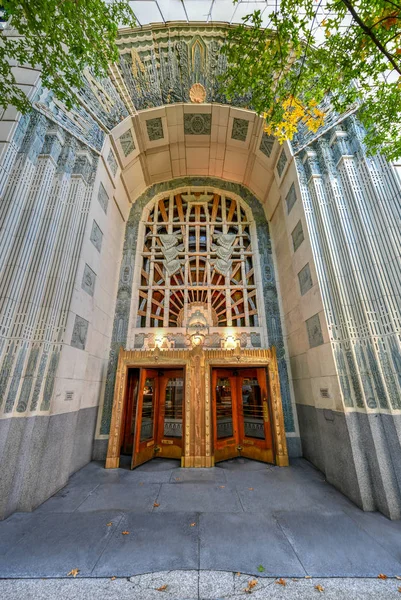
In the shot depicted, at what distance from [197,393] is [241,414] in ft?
4.92

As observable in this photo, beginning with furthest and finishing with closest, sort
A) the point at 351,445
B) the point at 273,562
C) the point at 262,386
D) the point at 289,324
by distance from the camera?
the point at 289,324 < the point at 262,386 < the point at 351,445 < the point at 273,562

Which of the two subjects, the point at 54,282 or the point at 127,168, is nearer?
the point at 54,282

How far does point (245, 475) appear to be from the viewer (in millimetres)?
5090

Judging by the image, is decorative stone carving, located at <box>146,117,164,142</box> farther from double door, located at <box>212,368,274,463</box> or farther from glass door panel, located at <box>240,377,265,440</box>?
glass door panel, located at <box>240,377,265,440</box>

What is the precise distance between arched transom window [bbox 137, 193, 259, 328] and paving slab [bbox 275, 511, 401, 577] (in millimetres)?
4775

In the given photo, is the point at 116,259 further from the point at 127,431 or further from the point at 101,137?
the point at 127,431

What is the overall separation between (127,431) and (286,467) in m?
4.24

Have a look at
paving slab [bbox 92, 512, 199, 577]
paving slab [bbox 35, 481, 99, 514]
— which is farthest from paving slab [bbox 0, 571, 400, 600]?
paving slab [bbox 35, 481, 99, 514]

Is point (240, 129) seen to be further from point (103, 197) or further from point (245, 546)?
point (245, 546)

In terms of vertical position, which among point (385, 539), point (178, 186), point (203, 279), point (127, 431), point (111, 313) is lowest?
point (385, 539)

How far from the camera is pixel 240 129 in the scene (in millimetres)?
7832

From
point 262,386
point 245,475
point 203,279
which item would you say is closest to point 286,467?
point 245,475

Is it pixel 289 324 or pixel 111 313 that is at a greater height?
pixel 111 313

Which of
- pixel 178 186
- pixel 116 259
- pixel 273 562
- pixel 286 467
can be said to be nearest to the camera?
pixel 273 562
